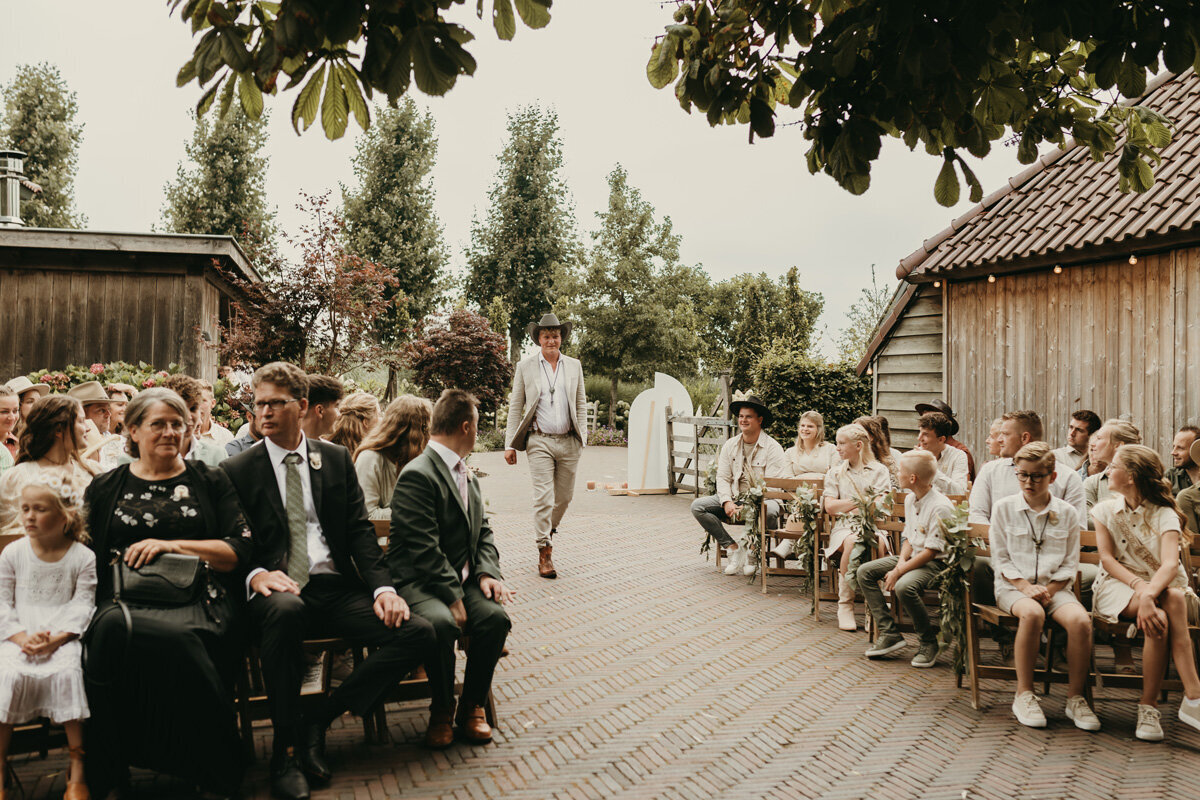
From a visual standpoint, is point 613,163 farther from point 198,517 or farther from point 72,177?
point 198,517

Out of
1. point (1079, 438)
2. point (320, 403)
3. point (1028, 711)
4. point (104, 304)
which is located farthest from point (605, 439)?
point (1028, 711)

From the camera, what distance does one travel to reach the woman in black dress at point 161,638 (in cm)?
365

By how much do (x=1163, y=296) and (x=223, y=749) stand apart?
902cm

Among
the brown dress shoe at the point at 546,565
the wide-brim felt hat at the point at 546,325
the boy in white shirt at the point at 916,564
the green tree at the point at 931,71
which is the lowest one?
the brown dress shoe at the point at 546,565

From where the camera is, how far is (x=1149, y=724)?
14.7ft

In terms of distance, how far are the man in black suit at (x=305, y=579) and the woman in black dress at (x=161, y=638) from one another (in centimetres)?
19

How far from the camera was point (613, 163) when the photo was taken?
32844 millimetres

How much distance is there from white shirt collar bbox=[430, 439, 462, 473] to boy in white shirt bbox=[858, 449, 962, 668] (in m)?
3.05

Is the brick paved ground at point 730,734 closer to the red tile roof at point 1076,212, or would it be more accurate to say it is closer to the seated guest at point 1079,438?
the seated guest at point 1079,438

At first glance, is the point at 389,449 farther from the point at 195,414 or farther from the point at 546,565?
the point at 546,565

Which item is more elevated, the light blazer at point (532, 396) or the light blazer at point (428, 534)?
the light blazer at point (532, 396)

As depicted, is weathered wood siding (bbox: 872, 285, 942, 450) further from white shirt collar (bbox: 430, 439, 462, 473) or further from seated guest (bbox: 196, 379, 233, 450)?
seated guest (bbox: 196, 379, 233, 450)

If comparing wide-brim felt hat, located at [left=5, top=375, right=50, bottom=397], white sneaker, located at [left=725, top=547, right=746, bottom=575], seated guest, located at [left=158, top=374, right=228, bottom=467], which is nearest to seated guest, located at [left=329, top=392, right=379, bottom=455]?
seated guest, located at [left=158, top=374, right=228, bottom=467]

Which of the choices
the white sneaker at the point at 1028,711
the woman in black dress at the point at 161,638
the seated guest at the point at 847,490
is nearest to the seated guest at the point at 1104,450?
the seated guest at the point at 847,490
